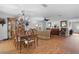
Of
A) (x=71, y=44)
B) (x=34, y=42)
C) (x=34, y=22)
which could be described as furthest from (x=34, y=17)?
(x=71, y=44)

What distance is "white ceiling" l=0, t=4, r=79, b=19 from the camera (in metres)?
2.03

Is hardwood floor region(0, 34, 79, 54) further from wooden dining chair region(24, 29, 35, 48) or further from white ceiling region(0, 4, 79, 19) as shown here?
white ceiling region(0, 4, 79, 19)

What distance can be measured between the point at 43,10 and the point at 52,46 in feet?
2.60

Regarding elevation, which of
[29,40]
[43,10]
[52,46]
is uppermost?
[43,10]

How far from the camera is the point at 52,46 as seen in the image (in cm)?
212

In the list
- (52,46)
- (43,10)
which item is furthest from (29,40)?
(43,10)

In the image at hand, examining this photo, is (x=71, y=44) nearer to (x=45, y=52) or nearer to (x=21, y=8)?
(x=45, y=52)

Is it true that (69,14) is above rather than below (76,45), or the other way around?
above

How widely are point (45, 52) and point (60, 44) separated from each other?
1.21 ft

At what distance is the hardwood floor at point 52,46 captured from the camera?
2.10m

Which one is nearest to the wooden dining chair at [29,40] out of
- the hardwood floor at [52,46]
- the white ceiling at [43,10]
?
the hardwood floor at [52,46]

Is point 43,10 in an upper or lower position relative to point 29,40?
upper

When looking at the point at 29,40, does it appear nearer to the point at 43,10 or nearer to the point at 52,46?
the point at 52,46

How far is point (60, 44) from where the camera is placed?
2146mm
